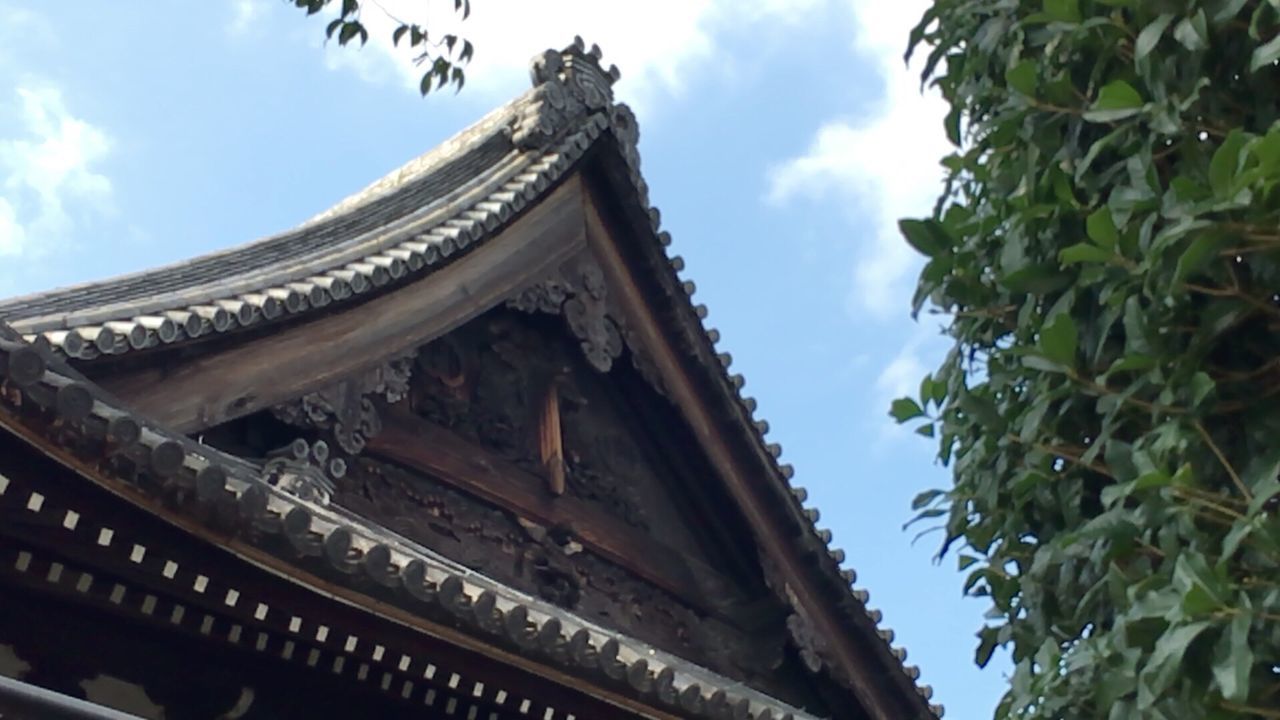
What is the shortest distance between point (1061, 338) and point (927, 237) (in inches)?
29.4

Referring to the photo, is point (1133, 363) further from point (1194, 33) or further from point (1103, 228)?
point (1194, 33)

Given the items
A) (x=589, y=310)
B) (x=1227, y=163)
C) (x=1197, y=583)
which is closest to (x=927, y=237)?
(x=1227, y=163)

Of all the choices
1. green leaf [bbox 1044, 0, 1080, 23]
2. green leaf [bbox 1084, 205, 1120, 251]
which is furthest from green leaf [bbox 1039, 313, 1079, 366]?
green leaf [bbox 1044, 0, 1080, 23]

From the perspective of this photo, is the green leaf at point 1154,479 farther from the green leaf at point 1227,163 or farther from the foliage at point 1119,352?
the green leaf at point 1227,163

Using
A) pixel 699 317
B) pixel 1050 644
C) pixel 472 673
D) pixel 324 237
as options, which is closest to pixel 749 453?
pixel 699 317

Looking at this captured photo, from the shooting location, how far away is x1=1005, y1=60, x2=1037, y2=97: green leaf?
3822 mm

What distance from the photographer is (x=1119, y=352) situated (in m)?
3.78

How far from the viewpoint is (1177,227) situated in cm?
325

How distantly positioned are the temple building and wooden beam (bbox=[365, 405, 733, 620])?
0.02 meters

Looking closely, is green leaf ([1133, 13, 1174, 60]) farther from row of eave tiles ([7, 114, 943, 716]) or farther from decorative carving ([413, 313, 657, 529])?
decorative carving ([413, 313, 657, 529])

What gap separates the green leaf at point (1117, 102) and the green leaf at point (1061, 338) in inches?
21.1

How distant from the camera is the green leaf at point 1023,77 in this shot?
3822 millimetres

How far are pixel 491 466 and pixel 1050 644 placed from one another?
4689mm

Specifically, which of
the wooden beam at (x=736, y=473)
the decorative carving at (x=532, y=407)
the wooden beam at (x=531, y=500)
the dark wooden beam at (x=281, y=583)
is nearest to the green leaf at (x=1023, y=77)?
the dark wooden beam at (x=281, y=583)
